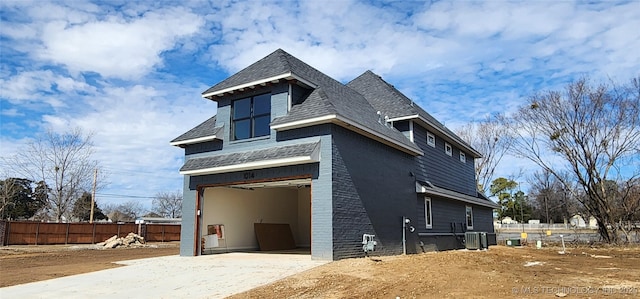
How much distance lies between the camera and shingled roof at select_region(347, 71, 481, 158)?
18.6 m

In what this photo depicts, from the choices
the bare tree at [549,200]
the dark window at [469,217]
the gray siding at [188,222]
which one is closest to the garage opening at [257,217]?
the gray siding at [188,222]

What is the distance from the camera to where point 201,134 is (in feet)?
52.3

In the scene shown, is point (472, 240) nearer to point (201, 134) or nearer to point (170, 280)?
point (201, 134)

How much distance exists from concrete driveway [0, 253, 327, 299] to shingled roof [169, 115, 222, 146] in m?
4.48

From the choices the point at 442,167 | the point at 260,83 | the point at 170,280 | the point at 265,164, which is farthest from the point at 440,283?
the point at 442,167

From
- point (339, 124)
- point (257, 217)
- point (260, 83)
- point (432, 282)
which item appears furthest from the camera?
point (257, 217)

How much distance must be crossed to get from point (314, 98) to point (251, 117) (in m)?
2.41

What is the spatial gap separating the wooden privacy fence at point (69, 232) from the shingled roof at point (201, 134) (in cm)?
1715

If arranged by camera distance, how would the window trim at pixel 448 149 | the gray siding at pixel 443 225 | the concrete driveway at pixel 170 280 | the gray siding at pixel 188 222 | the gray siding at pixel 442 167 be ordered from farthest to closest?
1. the window trim at pixel 448 149
2. the gray siding at pixel 442 167
3. the gray siding at pixel 443 225
4. the gray siding at pixel 188 222
5. the concrete driveway at pixel 170 280

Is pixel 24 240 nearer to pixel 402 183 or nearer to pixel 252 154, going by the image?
pixel 252 154

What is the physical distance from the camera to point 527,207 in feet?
219

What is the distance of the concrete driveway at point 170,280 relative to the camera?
912cm

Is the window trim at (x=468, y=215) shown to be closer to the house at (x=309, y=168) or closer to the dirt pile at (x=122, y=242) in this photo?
the house at (x=309, y=168)

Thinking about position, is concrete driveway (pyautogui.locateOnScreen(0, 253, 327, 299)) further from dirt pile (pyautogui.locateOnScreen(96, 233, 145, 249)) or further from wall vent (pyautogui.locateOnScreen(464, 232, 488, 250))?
A: dirt pile (pyautogui.locateOnScreen(96, 233, 145, 249))
